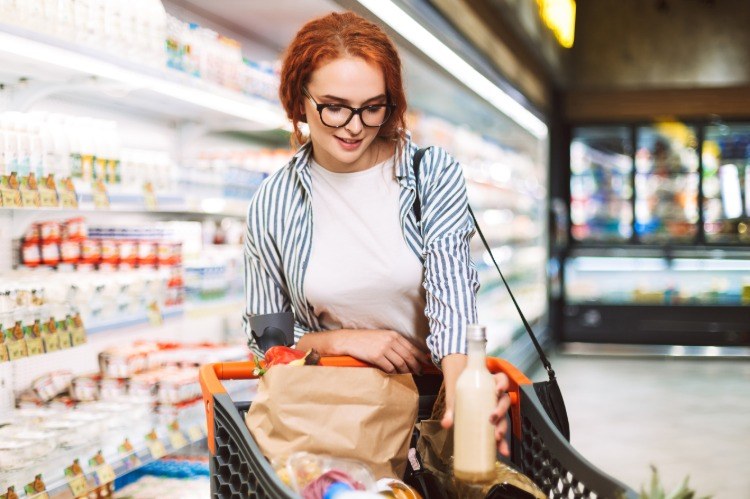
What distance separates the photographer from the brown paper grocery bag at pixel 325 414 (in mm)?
1413

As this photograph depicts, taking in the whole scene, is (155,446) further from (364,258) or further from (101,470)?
(364,258)

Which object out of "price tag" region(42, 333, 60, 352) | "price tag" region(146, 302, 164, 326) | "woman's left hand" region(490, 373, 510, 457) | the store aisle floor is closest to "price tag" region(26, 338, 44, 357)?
"price tag" region(42, 333, 60, 352)

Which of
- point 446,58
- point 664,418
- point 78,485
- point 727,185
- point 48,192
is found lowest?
point 664,418

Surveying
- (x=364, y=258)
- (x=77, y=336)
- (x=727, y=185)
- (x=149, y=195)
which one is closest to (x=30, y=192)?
(x=77, y=336)

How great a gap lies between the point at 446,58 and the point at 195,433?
8.69 ft

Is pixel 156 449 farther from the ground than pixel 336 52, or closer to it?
closer to it

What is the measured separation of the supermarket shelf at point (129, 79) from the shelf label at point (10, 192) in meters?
0.35

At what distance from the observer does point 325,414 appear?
56.3 inches

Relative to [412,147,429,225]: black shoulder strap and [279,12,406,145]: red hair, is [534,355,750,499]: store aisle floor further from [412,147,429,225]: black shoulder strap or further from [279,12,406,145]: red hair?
[279,12,406,145]: red hair

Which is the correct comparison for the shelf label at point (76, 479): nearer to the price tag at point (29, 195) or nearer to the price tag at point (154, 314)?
the price tag at point (154, 314)

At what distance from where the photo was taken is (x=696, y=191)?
32.2ft

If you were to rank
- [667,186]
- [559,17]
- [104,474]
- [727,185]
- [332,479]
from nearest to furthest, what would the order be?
[332,479], [104,474], [559,17], [727,185], [667,186]

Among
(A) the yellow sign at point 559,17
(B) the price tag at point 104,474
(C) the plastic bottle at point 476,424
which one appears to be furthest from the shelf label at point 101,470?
(A) the yellow sign at point 559,17

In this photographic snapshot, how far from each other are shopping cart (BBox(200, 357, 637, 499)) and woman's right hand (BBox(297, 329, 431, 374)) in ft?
0.10
